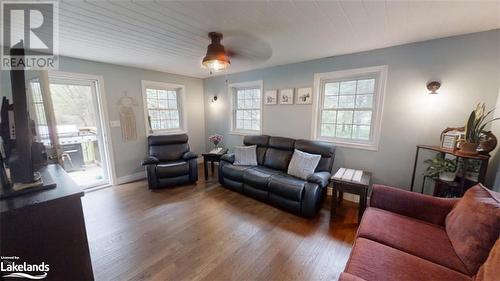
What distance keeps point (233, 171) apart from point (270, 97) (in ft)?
5.54

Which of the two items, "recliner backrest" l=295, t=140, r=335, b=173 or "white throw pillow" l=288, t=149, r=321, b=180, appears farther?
"recliner backrest" l=295, t=140, r=335, b=173

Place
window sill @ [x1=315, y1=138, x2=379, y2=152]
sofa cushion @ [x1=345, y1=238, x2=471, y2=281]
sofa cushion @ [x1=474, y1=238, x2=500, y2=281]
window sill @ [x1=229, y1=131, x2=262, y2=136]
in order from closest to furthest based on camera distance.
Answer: sofa cushion @ [x1=474, y1=238, x2=500, y2=281], sofa cushion @ [x1=345, y1=238, x2=471, y2=281], window sill @ [x1=315, y1=138, x2=379, y2=152], window sill @ [x1=229, y1=131, x2=262, y2=136]

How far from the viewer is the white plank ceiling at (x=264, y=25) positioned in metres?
1.58

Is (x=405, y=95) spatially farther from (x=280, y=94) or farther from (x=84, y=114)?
(x=84, y=114)

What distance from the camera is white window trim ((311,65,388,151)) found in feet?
8.72

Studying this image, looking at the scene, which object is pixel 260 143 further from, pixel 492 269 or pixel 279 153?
pixel 492 269

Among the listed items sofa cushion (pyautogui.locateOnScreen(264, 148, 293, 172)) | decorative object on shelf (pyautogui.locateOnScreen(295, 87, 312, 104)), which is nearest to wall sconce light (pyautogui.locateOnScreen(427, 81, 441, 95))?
decorative object on shelf (pyautogui.locateOnScreen(295, 87, 312, 104))

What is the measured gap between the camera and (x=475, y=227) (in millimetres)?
1215

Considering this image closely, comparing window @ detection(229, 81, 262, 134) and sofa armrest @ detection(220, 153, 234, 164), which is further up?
window @ detection(229, 81, 262, 134)

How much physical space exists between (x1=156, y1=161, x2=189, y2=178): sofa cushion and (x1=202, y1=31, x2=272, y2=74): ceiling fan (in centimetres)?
193

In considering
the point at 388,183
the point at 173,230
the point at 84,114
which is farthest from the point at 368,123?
the point at 84,114

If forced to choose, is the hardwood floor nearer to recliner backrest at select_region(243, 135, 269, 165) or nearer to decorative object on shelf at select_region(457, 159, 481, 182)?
recliner backrest at select_region(243, 135, 269, 165)

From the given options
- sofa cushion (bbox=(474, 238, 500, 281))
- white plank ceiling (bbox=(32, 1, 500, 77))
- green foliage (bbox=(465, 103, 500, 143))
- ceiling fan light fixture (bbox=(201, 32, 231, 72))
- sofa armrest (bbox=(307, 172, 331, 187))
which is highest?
white plank ceiling (bbox=(32, 1, 500, 77))

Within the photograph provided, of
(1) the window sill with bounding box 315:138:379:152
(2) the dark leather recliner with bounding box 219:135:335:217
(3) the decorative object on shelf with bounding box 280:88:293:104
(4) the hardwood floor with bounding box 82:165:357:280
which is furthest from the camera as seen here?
(3) the decorative object on shelf with bounding box 280:88:293:104
